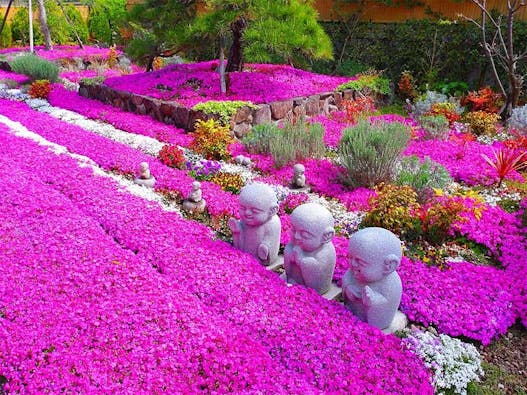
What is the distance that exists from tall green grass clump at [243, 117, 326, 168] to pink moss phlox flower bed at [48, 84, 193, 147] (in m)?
1.32

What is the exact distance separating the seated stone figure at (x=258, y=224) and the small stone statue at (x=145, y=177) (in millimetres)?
2161

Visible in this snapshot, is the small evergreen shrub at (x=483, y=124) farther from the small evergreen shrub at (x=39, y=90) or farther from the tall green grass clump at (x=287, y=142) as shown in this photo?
the small evergreen shrub at (x=39, y=90)

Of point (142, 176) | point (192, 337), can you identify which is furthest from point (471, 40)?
point (192, 337)

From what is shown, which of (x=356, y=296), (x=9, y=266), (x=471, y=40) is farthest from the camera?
(x=471, y=40)

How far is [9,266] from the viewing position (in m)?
4.16

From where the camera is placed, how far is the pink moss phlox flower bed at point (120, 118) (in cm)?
905

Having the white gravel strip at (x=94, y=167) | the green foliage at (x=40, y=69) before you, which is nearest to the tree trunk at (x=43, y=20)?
the green foliage at (x=40, y=69)

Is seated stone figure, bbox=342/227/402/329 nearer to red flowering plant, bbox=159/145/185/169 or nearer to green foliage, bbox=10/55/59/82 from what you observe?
red flowering plant, bbox=159/145/185/169

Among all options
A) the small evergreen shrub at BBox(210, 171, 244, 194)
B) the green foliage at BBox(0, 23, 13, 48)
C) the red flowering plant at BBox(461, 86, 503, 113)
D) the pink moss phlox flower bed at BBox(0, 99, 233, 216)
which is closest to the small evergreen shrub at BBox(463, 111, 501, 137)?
the red flowering plant at BBox(461, 86, 503, 113)

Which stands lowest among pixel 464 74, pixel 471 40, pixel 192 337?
pixel 192 337

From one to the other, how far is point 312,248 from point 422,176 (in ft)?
8.61

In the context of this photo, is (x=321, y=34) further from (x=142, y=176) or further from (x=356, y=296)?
(x=356, y=296)

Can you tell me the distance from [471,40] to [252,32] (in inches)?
272

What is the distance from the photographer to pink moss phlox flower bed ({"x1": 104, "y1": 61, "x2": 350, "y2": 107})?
1036 centimetres
